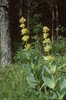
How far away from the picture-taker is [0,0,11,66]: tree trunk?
41.1 feet

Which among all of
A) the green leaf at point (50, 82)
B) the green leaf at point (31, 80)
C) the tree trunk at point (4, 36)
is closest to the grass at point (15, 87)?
the green leaf at point (31, 80)

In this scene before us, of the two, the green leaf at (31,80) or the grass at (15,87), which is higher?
the green leaf at (31,80)

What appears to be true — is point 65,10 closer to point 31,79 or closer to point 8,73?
point 8,73

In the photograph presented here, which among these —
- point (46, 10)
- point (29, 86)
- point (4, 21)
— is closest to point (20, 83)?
point (29, 86)

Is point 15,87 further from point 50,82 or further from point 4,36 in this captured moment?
point 4,36

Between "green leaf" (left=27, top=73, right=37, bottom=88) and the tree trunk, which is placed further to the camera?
the tree trunk

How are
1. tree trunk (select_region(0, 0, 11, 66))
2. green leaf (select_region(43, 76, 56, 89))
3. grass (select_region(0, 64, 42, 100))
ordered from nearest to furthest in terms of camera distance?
green leaf (select_region(43, 76, 56, 89)) → grass (select_region(0, 64, 42, 100)) → tree trunk (select_region(0, 0, 11, 66))

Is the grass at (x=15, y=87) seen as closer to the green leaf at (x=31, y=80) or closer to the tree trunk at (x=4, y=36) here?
the green leaf at (x=31, y=80)

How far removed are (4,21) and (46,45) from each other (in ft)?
22.4

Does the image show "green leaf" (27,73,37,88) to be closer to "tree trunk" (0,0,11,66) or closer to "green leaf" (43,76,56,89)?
"green leaf" (43,76,56,89)

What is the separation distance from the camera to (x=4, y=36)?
12.8 metres

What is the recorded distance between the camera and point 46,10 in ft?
90.0

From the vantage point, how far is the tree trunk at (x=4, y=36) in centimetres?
1252

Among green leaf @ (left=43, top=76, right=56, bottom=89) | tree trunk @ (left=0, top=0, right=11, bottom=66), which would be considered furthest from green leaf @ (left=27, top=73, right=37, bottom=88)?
tree trunk @ (left=0, top=0, right=11, bottom=66)
